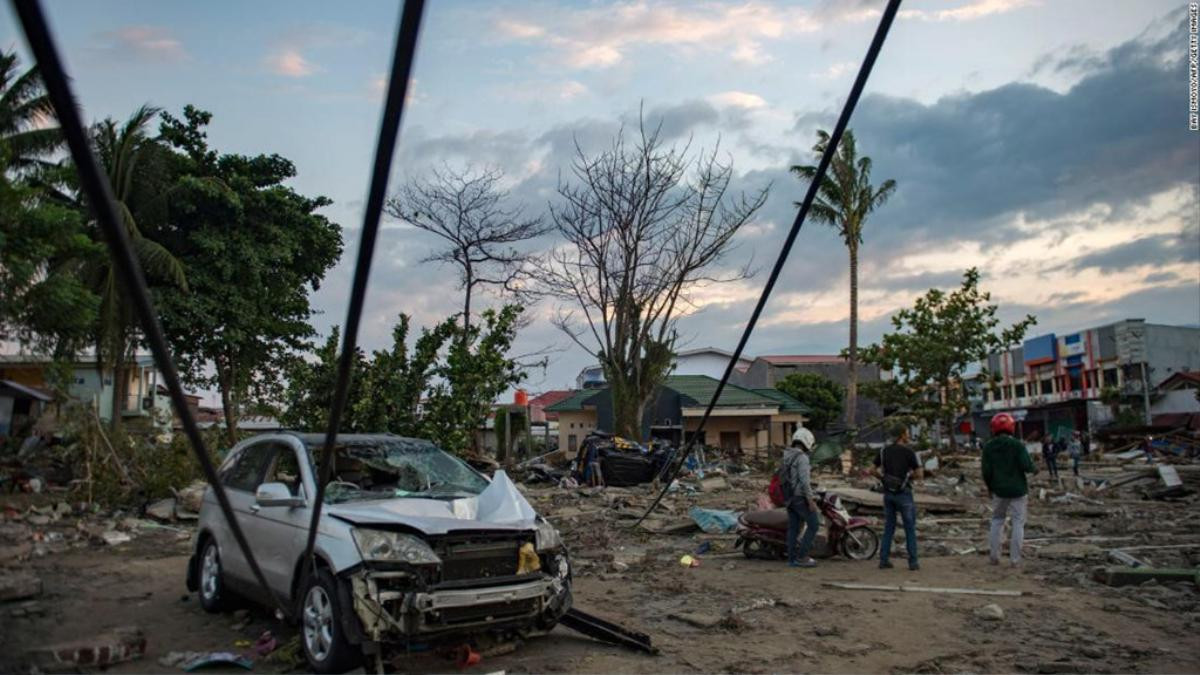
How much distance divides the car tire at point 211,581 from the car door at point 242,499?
229mm

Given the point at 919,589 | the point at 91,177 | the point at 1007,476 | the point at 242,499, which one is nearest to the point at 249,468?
the point at 242,499

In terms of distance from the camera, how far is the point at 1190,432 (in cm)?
3228

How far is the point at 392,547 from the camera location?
515cm

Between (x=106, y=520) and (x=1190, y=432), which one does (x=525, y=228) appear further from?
(x=1190, y=432)

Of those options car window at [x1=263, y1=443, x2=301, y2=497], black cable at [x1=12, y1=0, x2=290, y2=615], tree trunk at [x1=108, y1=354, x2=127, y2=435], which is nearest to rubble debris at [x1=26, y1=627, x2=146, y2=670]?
car window at [x1=263, y1=443, x2=301, y2=497]

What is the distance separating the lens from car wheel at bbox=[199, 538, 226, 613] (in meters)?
7.04

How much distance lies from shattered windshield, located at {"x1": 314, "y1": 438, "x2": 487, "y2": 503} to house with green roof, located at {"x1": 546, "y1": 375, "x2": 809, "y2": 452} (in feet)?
95.3

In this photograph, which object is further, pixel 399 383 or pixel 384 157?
pixel 399 383

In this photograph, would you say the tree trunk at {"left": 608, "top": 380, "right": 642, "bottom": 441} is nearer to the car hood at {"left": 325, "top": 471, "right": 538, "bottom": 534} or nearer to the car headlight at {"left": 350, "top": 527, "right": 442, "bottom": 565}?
the car hood at {"left": 325, "top": 471, "right": 538, "bottom": 534}

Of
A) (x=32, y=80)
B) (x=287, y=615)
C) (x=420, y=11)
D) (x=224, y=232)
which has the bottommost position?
(x=287, y=615)

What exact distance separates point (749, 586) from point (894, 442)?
2.63m

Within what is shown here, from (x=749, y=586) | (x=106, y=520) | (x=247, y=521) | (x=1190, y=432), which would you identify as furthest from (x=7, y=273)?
(x=1190, y=432)

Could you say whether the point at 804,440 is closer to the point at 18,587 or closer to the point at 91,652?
the point at 91,652

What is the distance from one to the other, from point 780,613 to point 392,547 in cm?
384
